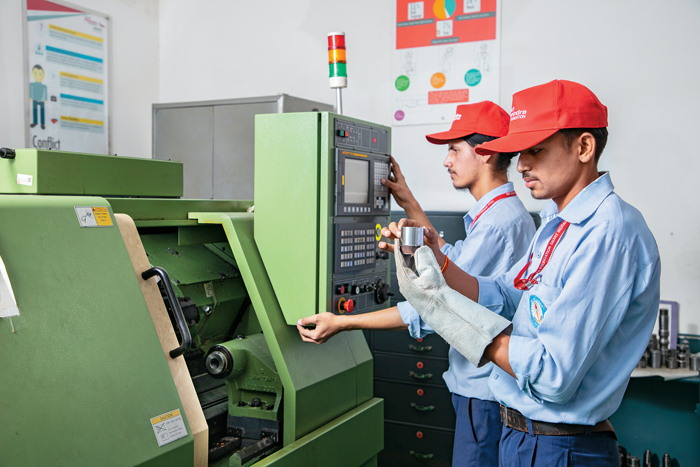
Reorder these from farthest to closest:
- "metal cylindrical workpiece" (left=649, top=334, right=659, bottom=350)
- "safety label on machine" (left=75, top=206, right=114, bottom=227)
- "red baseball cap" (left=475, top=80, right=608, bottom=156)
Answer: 1. "metal cylindrical workpiece" (left=649, top=334, right=659, bottom=350)
2. "safety label on machine" (left=75, top=206, right=114, bottom=227)
3. "red baseball cap" (left=475, top=80, right=608, bottom=156)

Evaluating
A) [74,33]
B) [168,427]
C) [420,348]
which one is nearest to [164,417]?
[168,427]

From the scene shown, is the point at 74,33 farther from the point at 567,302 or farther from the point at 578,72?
the point at 567,302

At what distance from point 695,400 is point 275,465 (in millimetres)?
2407

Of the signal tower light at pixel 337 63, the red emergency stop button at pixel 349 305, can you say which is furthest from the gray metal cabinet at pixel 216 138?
the red emergency stop button at pixel 349 305

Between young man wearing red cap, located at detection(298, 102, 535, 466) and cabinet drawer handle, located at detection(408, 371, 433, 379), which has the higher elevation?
young man wearing red cap, located at detection(298, 102, 535, 466)

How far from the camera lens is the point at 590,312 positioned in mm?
1016

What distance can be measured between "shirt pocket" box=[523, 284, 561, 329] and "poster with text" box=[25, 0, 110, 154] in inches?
121

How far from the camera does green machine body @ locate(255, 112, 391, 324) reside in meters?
1.62

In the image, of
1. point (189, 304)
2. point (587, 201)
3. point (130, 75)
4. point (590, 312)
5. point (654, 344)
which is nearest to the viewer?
point (590, 312)

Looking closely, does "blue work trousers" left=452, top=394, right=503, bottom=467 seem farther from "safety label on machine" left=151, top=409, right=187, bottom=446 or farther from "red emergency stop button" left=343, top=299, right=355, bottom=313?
"safety label on machine" left=151, top=409, right=187, bottom=446

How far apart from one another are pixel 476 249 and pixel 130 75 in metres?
3.06

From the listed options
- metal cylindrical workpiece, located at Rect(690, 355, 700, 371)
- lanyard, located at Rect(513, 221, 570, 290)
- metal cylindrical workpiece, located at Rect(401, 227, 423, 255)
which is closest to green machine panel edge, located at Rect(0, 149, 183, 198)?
metal cylindrical workpiece, located at Rect(401, 227, 423, 255)

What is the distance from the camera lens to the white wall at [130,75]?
3438 millimetres

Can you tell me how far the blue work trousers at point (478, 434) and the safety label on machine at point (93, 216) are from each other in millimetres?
1171
